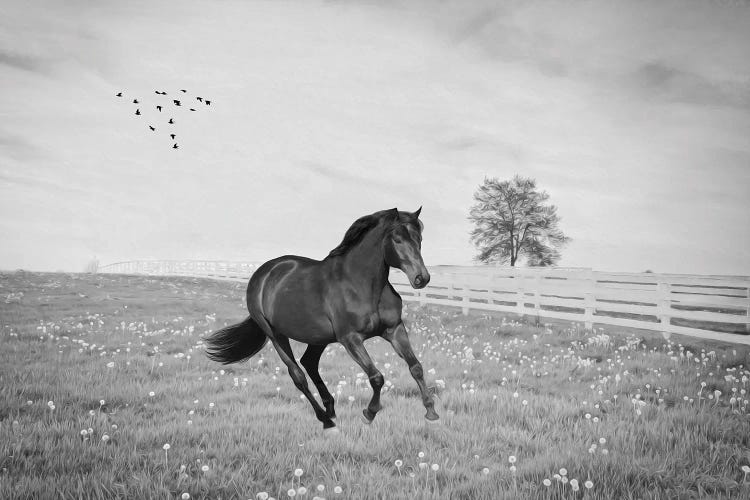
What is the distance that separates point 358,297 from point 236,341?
229 cm

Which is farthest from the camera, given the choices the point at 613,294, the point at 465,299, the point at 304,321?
the point at 465,299

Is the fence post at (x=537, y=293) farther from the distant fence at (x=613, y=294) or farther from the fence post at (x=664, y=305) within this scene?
the fence post at (x=664, y=305)

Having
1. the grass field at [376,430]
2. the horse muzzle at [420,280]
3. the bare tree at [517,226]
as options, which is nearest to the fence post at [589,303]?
the grass field at [376,430]

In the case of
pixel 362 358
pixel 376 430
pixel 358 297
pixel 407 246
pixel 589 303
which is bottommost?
pixel 376 430

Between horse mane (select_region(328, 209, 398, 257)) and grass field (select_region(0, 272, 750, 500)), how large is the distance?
73.4 inches

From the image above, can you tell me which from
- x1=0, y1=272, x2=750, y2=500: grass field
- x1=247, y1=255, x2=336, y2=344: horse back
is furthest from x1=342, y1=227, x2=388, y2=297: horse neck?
x1=0, y1=272, x2=750, y2=500: grass field

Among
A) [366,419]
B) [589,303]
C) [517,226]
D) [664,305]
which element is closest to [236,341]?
[366,419]

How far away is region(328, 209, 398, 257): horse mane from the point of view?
4440 mm

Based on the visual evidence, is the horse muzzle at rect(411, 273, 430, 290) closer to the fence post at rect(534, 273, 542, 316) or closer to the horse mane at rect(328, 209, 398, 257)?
the horse mane at rect(328, 209, 398, 257)

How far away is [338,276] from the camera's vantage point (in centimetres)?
457

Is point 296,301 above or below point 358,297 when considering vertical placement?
below

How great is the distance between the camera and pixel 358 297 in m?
4.35

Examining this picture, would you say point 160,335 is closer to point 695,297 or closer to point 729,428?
point 729,428

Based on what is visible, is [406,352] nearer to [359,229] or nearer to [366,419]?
[366,419]
